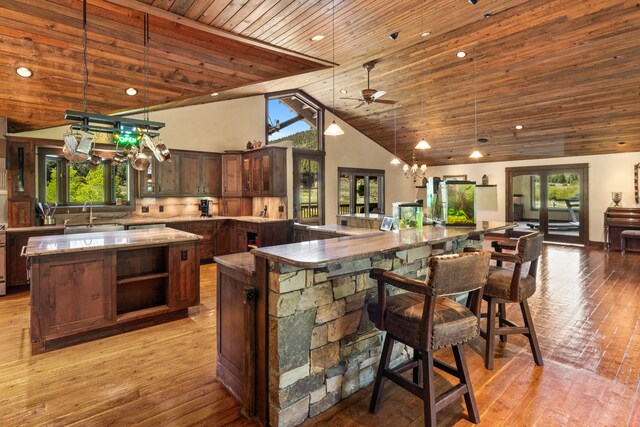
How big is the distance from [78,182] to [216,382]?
5.11 metres

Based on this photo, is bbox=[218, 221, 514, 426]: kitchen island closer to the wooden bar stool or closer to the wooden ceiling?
the wooden bar stool

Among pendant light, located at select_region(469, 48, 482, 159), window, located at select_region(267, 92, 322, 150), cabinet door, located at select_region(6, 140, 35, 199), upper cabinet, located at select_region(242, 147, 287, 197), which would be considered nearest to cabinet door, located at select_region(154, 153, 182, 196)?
upper cabinet, located at select_region(242, 147, 287, 197)

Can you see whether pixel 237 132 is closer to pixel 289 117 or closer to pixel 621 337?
pixel 289 117

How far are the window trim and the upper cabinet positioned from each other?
215 cm

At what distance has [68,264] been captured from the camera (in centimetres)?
300

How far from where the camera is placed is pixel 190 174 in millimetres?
6695

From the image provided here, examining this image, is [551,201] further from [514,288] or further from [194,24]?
[194,24]

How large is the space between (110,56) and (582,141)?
9241mm

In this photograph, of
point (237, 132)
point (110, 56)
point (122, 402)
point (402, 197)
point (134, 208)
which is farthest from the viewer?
point (402, 197)

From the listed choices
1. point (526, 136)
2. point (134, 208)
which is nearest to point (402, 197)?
A: point (526, 136)

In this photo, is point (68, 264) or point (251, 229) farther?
point (251, 229)

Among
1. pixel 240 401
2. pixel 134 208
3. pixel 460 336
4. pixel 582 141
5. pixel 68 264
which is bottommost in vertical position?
pixel 240 401

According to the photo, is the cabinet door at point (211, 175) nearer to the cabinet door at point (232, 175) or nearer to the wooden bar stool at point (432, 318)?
the cabinet door at point (232, 175)

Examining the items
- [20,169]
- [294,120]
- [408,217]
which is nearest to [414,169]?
[294,120]
